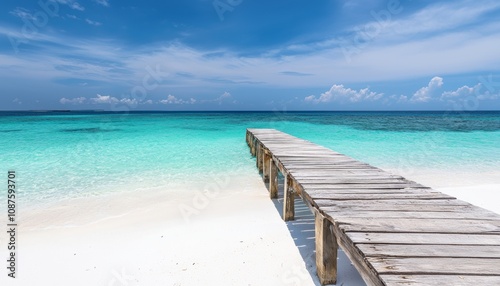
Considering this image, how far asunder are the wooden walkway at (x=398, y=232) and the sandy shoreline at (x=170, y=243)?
86 cm

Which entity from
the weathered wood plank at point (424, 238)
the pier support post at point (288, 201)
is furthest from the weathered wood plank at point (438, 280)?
the pier support post at point (288, 201)

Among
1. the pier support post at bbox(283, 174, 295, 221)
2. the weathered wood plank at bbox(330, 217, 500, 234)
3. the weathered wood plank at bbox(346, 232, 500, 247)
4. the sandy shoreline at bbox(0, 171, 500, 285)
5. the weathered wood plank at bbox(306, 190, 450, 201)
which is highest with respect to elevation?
the weathered wood plank at bbox(306, 190, 450, 201)

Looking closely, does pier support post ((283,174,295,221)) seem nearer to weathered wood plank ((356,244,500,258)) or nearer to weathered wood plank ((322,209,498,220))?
weathered wood plank ((322,209,498,220))

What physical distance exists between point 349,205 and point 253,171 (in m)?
6.62

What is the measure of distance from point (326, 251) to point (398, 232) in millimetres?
806

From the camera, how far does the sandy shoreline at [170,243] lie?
11.5 feet

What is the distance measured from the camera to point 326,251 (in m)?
3.01

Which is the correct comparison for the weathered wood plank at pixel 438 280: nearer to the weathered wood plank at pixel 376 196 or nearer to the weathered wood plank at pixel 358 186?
the weathered wood plank at pixel 376 196

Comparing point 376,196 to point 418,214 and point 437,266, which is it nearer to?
point 418,214

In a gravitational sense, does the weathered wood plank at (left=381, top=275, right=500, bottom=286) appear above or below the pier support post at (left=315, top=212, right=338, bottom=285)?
above

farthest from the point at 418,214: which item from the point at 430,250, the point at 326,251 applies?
the point at 326,251

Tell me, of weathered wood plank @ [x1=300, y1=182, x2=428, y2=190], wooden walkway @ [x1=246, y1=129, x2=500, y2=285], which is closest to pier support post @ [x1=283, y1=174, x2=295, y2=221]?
wooden walkway @ [x1=246, y1=129, x2=500, y2=285]

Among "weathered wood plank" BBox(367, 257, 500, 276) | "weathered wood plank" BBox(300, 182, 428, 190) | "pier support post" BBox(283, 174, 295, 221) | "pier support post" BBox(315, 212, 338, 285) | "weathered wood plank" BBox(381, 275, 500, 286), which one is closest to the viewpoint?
"weathered wood plank" BBox(381, 275, 500, 286)

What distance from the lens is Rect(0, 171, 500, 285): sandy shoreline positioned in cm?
352
